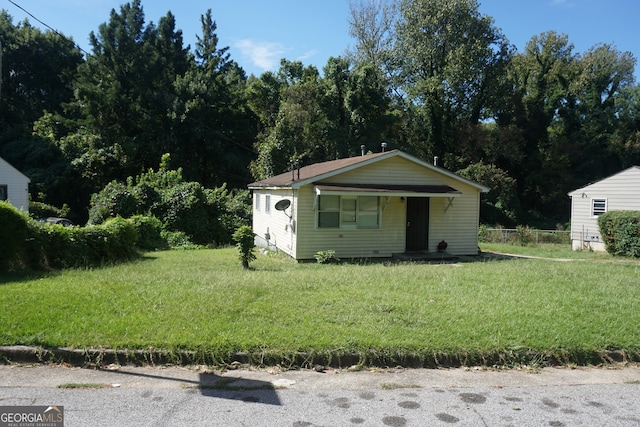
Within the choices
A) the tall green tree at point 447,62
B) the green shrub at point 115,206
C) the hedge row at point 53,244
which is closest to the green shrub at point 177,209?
the green shrub at point 115,206

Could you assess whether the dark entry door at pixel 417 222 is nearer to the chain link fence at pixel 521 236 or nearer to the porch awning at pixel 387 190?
the porch awning at pixel 387 190

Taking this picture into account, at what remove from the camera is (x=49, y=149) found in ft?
107

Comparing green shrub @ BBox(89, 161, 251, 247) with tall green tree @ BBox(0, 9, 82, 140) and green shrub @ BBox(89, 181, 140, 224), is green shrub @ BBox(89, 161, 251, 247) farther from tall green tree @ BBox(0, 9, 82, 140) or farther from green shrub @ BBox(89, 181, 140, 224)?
tall green tree @ BBox(0, 9, 82, 140)

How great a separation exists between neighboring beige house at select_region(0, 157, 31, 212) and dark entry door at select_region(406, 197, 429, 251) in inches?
932

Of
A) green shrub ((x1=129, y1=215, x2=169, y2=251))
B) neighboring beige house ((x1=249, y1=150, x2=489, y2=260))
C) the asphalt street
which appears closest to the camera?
the asphalt street

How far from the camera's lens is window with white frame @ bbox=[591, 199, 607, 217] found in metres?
22.8

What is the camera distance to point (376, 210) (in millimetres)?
15172

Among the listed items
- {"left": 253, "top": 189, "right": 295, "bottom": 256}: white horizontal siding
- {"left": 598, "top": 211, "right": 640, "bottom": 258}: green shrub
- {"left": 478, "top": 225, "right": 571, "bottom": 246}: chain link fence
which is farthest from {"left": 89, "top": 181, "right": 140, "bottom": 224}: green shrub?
{"left": 598, "top": 211, "right": 640, "bottom": 258}: green shrub

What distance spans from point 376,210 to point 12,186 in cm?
2451

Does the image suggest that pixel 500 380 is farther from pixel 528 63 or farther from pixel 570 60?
pixel 570 60

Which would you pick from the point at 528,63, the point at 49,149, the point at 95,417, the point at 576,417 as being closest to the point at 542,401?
the point at 576,417

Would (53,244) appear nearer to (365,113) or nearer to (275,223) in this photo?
(275,223)

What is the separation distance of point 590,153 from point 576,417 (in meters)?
38.4

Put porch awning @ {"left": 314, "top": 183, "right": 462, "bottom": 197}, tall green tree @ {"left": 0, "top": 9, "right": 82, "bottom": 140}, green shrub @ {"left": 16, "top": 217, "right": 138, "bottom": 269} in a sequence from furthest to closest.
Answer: tall green tree @ {"left": 0, "top": 9, "right": 82, "bottom": 140} < porch awning @ {"left": 314, "top": 183, "right": 462, "bottom": 197} < green shrub @ {"left": 16, "top": 217, "right": 138, "bottom": 269}
